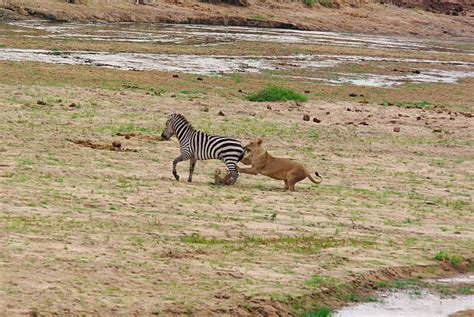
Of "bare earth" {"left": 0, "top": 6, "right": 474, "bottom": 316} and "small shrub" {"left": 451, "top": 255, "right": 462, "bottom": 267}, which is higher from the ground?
"small shrub" {"left": 451, "top": 255, "right": 462, "bottom": 267}

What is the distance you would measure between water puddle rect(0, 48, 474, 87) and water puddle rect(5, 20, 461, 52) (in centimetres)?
501

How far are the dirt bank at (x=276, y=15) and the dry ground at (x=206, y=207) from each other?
968 inches

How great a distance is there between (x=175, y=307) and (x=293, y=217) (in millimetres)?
4235

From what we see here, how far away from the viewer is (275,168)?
49.9 ft

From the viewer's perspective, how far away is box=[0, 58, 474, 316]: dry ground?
31.7 ft

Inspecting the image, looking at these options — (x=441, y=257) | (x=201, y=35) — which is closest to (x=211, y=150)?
(x=441, y=257)

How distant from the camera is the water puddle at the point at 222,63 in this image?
29.8 meters

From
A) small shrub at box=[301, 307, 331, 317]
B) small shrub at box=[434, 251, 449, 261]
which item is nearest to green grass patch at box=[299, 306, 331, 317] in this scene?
small shrub at box=[301, 307, 331, 317]

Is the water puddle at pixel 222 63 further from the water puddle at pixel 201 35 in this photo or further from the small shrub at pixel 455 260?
the small shrub at pixel 455 260

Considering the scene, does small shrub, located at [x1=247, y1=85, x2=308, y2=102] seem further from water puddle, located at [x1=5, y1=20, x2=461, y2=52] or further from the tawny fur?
water puddle, located at [x1=5, y1=20, x2=461, y2=52]

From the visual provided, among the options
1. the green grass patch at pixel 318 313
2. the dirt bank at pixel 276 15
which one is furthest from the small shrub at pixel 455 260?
the dirt bank at pixel 276 15

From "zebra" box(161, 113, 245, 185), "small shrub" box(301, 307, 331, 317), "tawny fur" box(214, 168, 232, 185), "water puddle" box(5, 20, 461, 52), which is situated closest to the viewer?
"small shrub" box(301, 307, 331, 317)

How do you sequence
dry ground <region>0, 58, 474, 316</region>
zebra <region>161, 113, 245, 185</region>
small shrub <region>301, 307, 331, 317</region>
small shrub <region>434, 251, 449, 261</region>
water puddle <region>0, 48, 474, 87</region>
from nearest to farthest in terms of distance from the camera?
1. small shrub <region>301, 307, 331, 317</region>
2. dry ground <region>0, 58, 474, 316</region>
3. small shrub <region>434, 251, 449, 261</region>
4. zebra <region>161, 113, 245, 185</region>
5. water puddle <region>0, 48, 474, 87</region>

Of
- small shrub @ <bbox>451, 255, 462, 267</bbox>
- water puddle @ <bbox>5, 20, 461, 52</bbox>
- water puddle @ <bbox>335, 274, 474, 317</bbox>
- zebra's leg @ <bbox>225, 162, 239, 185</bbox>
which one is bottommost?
water puddle @ <bbox>5, 20, 461, 52</bbox>
